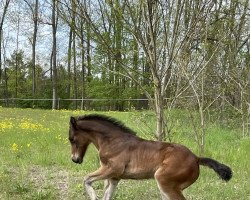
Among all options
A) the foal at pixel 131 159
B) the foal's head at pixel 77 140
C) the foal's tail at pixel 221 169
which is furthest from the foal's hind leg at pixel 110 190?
the foal's tail at pixel 221 169

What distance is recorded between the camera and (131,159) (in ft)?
21.4

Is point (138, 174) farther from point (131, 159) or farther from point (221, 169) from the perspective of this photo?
point (221, 169)

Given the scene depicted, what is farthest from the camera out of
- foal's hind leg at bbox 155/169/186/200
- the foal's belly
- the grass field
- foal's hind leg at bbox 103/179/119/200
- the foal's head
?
the grass field

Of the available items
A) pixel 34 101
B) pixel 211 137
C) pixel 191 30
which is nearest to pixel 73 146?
pixel 191 30

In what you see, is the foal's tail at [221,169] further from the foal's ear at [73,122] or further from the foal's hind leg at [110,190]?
the foal's ear at [73,122]

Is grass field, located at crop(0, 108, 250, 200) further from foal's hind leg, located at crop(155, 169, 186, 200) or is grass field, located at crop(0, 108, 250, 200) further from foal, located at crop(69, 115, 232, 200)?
foal's hind leg, located at crop(155, 169, 186, 200)

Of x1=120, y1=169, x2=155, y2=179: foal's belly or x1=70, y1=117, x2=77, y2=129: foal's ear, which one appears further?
x1=70, y1=117, x2=77, y2=129: foal's ear

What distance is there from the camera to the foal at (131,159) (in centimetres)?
605

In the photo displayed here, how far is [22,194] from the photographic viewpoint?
26.2 feet

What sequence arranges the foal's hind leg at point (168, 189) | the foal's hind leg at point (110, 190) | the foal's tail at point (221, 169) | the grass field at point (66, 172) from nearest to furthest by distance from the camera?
the foal's hind leg at point (168, 189) < the foal's tail at point (221, 169) < the foal's hind leg at point (110, 190) < the grass field at point (66, 172)

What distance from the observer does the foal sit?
6.05 metres

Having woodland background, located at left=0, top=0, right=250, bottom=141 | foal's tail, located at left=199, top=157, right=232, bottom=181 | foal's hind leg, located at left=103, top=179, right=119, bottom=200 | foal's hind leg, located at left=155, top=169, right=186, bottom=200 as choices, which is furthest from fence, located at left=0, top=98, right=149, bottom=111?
foal's hind leg, located at left=155, top=169, right=186, bottom=200

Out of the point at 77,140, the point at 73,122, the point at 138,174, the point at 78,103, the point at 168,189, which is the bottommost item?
the point at 168,189

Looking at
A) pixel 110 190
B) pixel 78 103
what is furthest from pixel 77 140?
pixel 78 103
